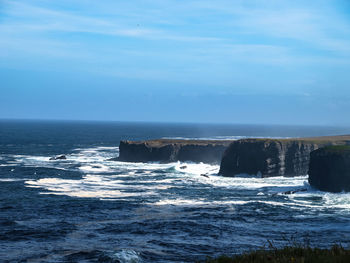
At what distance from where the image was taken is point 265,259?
826 inches

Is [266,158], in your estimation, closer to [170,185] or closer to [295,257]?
[170,185]

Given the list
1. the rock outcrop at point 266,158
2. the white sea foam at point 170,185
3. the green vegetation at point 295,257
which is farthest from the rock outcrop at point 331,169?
the green vegetation at point 295,257

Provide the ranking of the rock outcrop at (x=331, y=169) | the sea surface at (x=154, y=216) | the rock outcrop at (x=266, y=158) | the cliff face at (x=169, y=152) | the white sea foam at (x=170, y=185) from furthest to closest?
the cliff face at (x=169, y=152), the rock outcrop at (x=266, y=158), the rock outcrop at (x=331, y=169), the white sea foam at (x=170, y=185), the sea surface at (x=154, y=216)

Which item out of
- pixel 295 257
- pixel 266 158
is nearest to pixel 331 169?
pixel 266 158

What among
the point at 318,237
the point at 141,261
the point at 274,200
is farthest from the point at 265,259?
the point at 274,200

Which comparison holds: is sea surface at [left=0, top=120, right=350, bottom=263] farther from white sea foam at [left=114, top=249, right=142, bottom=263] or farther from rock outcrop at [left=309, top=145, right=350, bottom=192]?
rock outcrop at [left=309, top=145, right=350, bottom=192]

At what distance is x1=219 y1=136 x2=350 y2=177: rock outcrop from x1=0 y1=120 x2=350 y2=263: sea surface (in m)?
4.35

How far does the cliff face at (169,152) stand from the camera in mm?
104919

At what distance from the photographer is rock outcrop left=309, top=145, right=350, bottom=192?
62.2 meters

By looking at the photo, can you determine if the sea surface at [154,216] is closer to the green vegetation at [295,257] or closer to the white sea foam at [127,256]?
the white sea foam at [127,256]

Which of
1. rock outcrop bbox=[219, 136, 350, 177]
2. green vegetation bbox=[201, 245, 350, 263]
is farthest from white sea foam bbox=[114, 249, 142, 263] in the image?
rock outcrop bbox=[219, 136, 350, 177]

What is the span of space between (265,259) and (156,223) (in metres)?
21.5

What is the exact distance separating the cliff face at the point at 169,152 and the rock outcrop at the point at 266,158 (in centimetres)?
1887

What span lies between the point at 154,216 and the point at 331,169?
100ft
